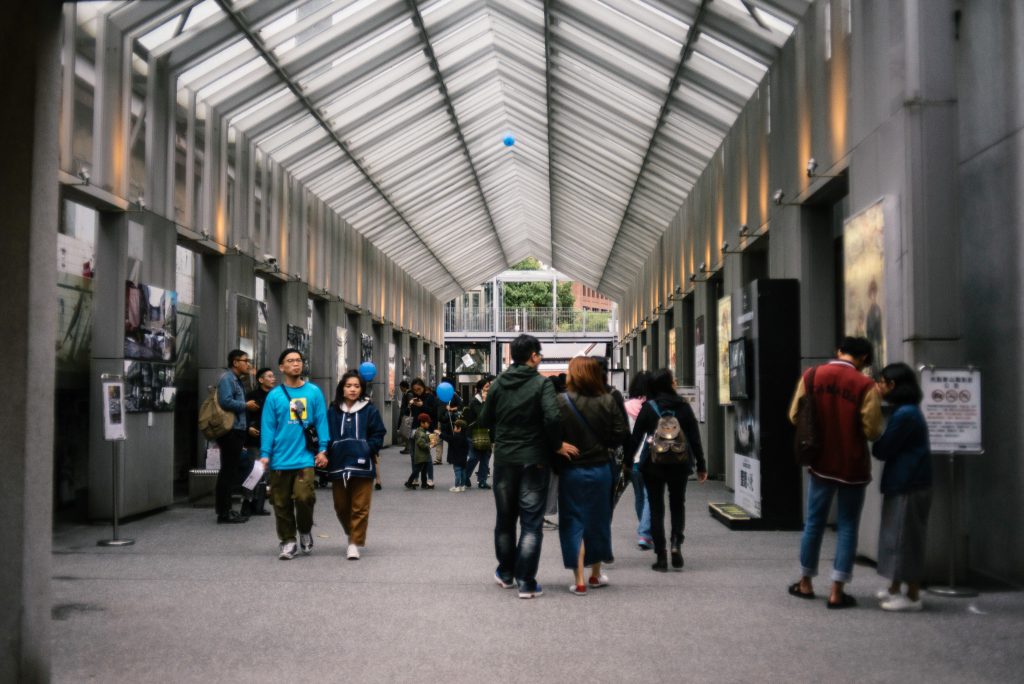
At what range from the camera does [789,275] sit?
12.3 metres

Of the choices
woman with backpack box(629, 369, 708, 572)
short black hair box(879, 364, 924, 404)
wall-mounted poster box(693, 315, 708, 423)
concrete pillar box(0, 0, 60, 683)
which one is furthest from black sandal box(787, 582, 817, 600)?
wall-mounted poster box(693, 315, 708, 423)

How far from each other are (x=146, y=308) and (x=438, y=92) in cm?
930

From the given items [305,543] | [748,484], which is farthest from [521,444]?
[748,484]

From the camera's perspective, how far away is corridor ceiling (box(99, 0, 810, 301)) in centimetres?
1415

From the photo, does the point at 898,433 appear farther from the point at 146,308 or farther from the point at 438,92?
the point at 438,92

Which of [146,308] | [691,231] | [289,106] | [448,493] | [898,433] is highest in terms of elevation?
[289,106]

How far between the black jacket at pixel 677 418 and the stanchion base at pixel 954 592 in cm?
204

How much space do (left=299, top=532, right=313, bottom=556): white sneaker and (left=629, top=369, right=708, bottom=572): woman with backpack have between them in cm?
301

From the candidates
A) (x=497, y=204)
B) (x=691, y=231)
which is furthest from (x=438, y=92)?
(x=497, y=204)

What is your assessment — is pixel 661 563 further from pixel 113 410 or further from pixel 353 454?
pixel 113 410

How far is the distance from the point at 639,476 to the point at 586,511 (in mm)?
2913

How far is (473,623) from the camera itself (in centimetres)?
659

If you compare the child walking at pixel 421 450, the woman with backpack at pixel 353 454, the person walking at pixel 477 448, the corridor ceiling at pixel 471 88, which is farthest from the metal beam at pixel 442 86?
the woman with backpack at pixel 353 454

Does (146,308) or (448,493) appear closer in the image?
(146,308)
